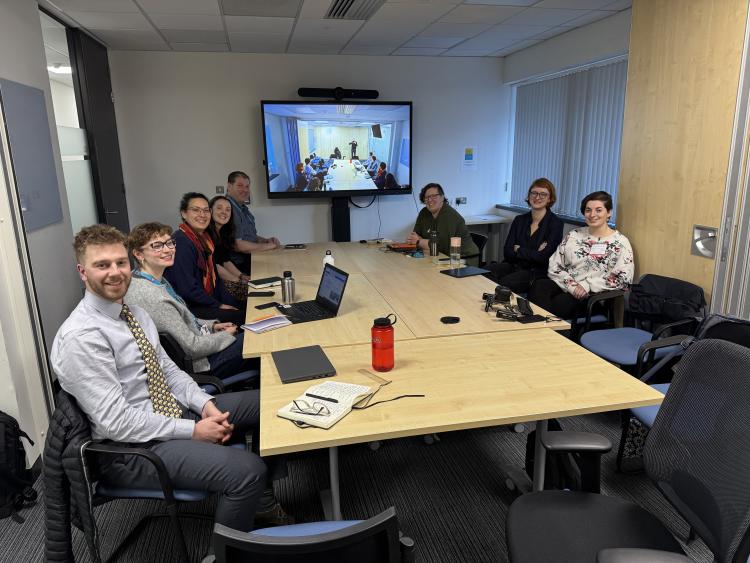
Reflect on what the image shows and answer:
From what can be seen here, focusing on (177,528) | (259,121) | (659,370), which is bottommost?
(177,528)

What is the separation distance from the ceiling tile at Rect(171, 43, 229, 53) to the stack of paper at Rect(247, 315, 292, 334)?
3923mm

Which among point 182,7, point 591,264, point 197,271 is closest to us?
point 197,271

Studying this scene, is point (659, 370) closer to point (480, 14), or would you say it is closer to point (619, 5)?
point (619, 5)

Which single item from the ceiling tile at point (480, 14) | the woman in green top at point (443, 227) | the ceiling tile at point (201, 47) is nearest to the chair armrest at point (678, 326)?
the woman in green top at point (443, 227)

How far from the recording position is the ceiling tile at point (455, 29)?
4734 millimetres

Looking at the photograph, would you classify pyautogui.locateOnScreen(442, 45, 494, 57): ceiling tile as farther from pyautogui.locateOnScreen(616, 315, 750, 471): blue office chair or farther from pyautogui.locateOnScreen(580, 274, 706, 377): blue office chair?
pyautogui.locateOnScreen(616, 315, 750, 471): blue office chair

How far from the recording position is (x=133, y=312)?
1935 mm

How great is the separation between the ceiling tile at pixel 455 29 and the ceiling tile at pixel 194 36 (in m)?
1.99

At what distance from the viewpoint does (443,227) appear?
4.77m

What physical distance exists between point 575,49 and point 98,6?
4.23m

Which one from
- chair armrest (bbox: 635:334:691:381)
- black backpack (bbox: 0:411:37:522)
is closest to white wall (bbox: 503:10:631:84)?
chair armrest (bbox: 635:334:691:381)

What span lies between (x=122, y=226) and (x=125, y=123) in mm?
1185

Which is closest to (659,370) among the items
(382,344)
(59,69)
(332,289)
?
(382,344)

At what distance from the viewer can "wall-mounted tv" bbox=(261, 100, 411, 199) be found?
589 cm
